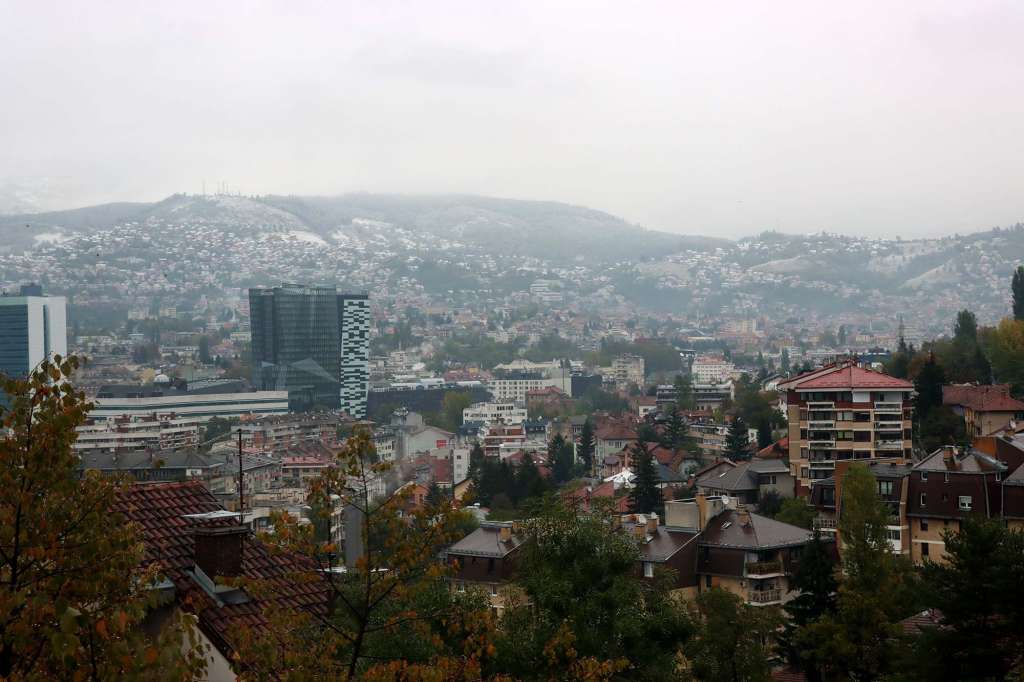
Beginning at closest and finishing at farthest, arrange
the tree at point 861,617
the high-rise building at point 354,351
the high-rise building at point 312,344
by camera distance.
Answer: the tree at point 861,617
the high-rise building at point 354,351
the high-rise building at point 312,344

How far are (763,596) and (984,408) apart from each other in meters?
12.2

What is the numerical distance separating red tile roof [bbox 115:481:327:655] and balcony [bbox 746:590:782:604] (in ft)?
47.6

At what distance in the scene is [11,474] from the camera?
196 inches

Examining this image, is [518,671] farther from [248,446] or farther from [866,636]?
[248,446]

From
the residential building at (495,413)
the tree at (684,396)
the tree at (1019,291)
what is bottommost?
the residential building at (495,413)

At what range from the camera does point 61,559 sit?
500cm

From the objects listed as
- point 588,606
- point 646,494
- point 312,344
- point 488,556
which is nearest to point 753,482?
point 646,494

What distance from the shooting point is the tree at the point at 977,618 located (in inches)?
476

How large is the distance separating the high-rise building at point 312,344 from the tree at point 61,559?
339ft

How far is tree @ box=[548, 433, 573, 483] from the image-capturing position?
50.6 metres

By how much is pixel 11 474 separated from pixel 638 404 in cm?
8361

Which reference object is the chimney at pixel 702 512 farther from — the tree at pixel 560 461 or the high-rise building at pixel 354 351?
the high-rise building at pixel 354 351

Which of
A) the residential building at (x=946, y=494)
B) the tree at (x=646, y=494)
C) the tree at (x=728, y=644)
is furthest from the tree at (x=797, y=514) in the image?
the tree at (x=728, y=644)

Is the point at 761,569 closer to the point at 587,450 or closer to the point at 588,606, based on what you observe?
the point at 588,606
